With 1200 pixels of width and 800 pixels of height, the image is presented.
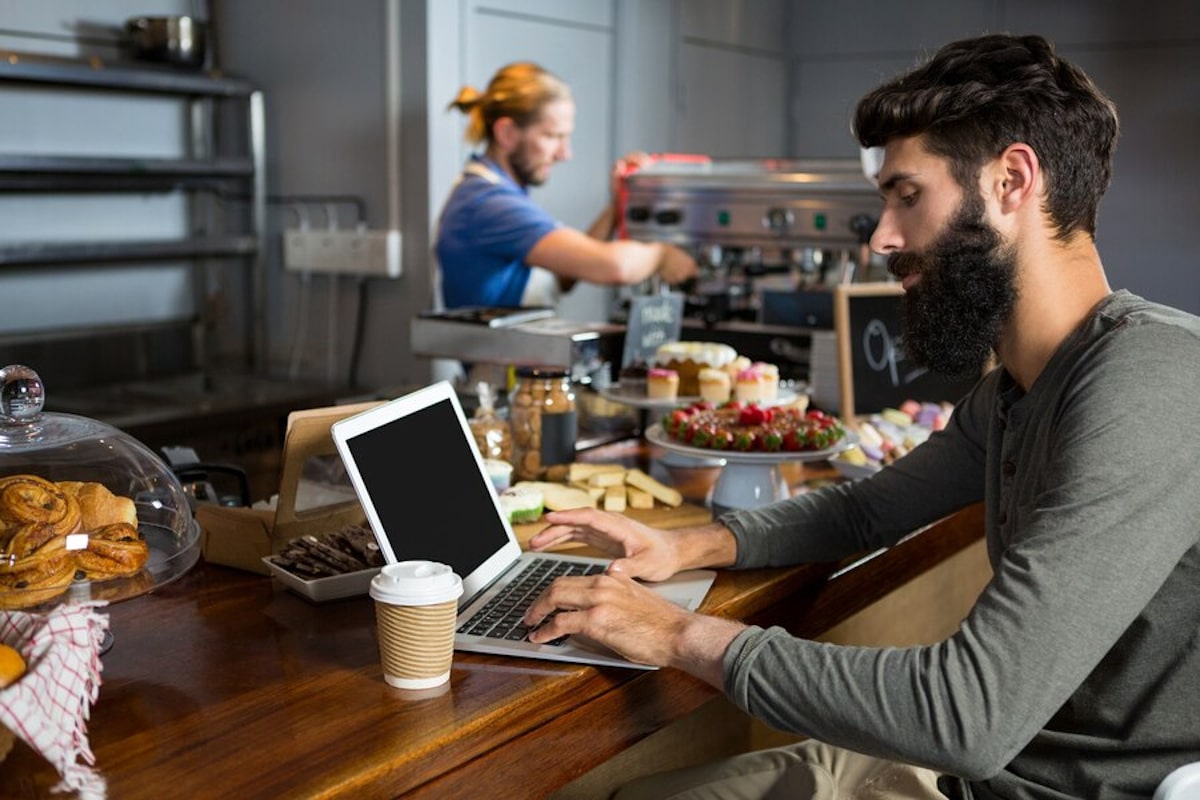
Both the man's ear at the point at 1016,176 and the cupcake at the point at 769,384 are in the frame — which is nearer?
the man's ear at the point at 1016,176

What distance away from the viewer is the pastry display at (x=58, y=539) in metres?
1.29

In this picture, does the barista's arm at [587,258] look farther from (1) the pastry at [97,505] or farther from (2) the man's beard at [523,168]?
(1) the pastry at [97,505]

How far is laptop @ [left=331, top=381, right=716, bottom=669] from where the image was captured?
1.44 meters

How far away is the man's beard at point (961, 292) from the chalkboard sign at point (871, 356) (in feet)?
3.74

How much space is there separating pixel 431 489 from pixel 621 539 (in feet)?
0.99

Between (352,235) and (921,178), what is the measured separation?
3.01 meters

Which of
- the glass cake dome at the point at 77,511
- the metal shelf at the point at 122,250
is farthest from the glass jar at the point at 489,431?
the metal shelf at the point at 122,250

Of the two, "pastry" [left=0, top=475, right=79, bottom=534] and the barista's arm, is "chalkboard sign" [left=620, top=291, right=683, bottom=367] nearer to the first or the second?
the barista's arm

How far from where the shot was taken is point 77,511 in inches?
53.3

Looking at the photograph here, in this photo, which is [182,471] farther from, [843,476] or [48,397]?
[48,397]

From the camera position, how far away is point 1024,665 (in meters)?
1.23

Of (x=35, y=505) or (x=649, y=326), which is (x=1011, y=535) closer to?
(x=35, y=505)

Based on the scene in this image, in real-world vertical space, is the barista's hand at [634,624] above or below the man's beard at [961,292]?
below

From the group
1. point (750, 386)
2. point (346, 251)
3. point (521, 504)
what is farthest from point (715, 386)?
point (346, 251)
